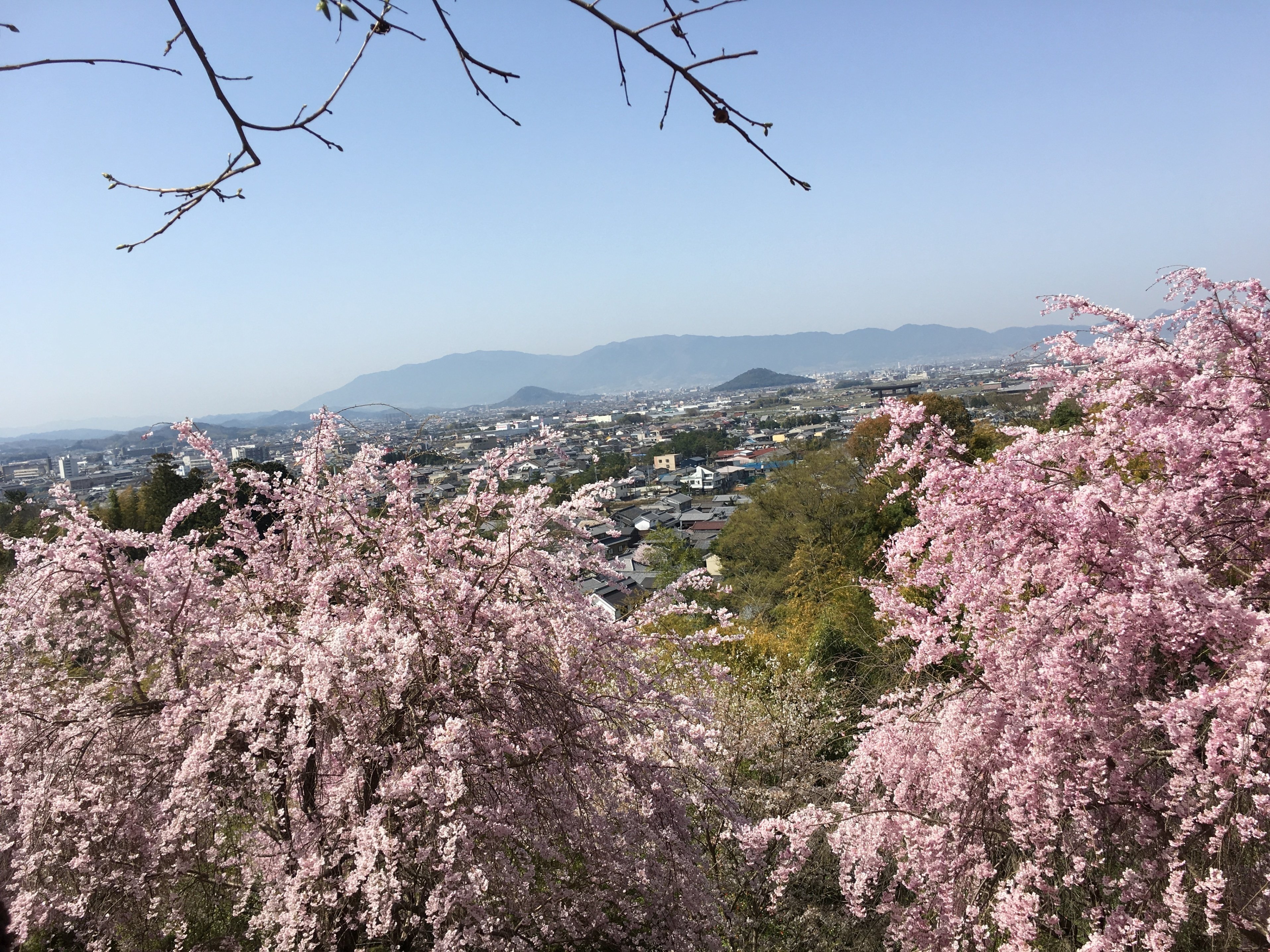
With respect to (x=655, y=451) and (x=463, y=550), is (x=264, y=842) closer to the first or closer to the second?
(x=463, y=550)

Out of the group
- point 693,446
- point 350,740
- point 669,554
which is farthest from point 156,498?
point 693,446

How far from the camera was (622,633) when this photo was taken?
369 centimetres

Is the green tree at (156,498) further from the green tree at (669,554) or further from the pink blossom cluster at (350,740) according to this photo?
the pink blossom cluster at (350,740)

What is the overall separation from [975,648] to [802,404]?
12559 centimetres

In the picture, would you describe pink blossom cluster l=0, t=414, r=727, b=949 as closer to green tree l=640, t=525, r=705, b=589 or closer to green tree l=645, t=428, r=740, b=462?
green tree l=640, t=525, r=705, b=589

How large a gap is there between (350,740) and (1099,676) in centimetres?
354

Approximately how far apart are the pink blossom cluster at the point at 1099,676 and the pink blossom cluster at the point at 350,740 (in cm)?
110

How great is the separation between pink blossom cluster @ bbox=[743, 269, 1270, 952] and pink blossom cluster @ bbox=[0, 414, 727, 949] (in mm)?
1098

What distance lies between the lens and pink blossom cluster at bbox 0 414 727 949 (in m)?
3.04

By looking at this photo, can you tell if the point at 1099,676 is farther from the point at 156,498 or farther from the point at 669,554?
the point at 669,554

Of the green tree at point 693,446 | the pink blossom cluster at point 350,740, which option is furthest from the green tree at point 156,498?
the green tree at point 693,446

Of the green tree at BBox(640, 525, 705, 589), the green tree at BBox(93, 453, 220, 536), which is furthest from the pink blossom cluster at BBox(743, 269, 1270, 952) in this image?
the green tree at BBox(93, 453, 220, 536)

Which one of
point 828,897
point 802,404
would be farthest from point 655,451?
point 828,897

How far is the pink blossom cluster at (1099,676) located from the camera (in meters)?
2.91
